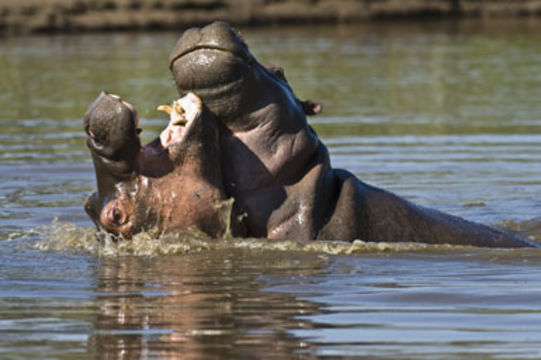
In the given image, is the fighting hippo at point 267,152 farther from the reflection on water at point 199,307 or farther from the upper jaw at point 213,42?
the reflection on water at point 199,307

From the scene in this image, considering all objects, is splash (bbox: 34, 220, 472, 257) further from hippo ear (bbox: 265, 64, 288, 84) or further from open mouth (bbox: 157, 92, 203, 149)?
hippo ear (bbox: 265, 64, 288, 84)

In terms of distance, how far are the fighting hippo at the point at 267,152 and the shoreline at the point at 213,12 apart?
20249 mm

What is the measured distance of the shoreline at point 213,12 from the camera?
25.6 metres

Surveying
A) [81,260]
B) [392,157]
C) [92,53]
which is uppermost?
[81,260]

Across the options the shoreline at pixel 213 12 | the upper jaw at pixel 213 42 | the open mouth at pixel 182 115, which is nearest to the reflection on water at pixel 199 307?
the open mouth at pixel 182 115

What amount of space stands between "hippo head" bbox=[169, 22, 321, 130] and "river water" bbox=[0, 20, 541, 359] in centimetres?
61

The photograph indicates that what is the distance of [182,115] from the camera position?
5574 mm

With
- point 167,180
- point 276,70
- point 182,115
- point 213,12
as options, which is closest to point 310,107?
point 276,70

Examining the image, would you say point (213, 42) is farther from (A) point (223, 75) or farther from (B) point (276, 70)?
(B) point (276, 70)

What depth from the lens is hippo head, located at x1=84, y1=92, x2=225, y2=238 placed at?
5.51 metres

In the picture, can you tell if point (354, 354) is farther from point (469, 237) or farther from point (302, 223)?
point (469, 237)

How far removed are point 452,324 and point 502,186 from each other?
4.40m

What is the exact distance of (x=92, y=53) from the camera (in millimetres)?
21312

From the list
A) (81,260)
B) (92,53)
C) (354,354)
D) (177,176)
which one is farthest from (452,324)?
(92,53)
